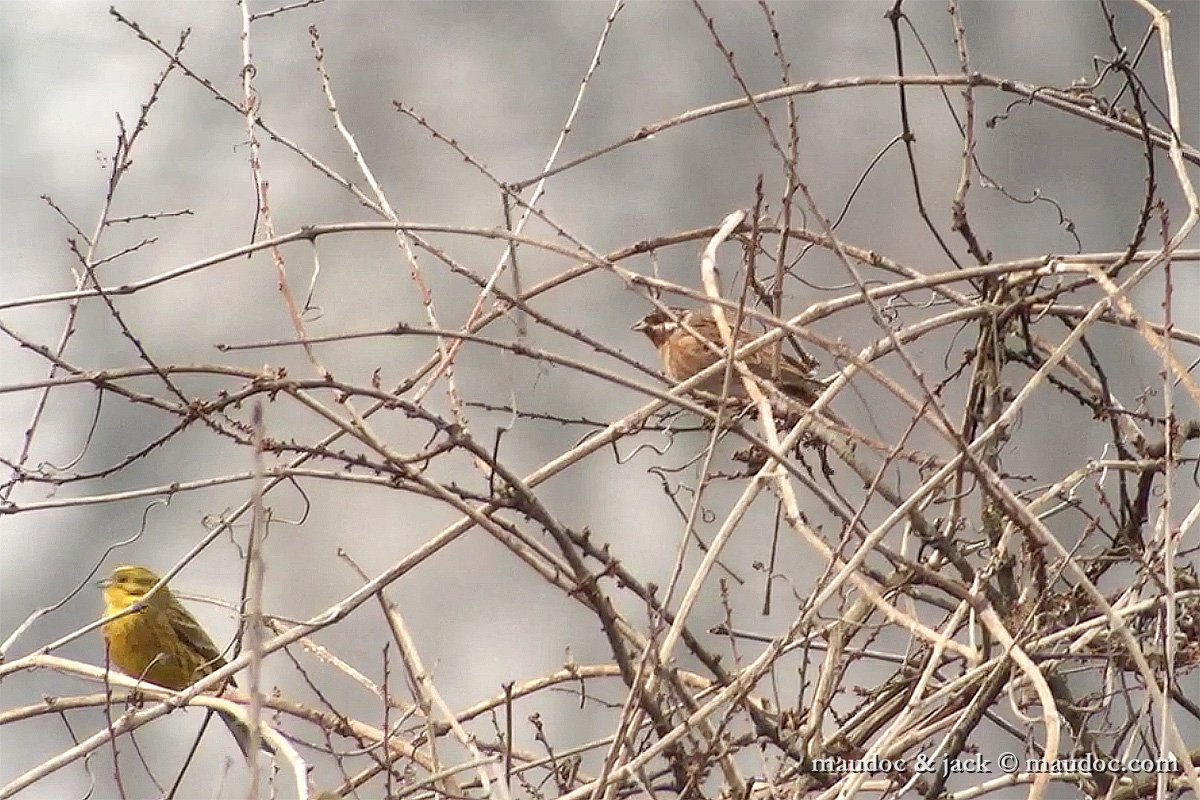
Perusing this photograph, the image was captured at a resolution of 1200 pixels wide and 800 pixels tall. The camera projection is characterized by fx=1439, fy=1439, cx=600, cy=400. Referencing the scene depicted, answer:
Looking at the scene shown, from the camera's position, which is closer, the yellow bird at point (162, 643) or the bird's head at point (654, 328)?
the yellow bird at point (162, 643)

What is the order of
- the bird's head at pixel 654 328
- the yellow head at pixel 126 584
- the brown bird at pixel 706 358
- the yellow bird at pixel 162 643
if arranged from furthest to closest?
the bird's head at pixel 654 328, the yellow head at pixel 126 584, the yellow bird at pixel 162 643, the brown bird at pixel 706 358

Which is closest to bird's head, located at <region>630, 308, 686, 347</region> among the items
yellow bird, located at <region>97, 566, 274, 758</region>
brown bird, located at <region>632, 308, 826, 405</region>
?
brown bird, located at <region>632, 308, 826, 405</region>

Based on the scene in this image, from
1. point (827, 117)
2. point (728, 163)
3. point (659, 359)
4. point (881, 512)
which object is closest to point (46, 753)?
point (659, 359)

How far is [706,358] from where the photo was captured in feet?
21.1

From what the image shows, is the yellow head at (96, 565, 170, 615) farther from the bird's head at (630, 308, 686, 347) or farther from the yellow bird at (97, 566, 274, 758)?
the bird's head at (630, 308, 686, 347)

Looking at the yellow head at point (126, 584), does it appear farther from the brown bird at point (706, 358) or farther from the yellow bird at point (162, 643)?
the brown bird at point (706, 358)

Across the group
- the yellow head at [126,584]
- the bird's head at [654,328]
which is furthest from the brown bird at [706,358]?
the yellow head at [126,584]

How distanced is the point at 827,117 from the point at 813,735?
223 inches

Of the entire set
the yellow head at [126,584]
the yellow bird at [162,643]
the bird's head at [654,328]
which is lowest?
the yellow bird at [162,643]

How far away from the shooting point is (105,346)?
26.5 feet

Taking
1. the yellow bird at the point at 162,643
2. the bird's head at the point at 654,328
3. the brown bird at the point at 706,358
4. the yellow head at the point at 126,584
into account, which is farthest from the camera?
the bird's head at the point at 654,328

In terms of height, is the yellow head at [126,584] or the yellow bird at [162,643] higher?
the yellow head at [126,584]

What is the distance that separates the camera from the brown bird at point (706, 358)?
467 centimetres

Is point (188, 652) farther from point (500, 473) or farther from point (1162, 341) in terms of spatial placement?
point (1162, 341)
